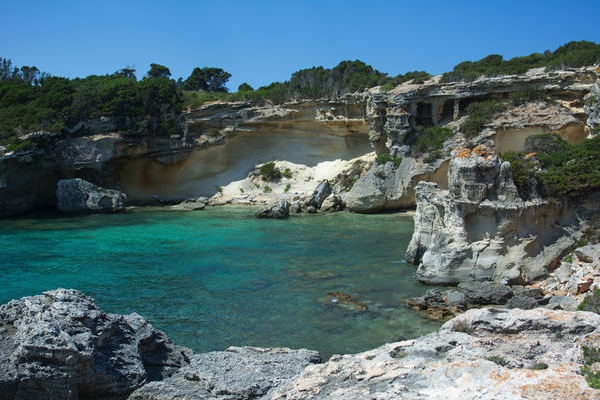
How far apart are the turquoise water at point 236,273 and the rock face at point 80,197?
3161 millimetres

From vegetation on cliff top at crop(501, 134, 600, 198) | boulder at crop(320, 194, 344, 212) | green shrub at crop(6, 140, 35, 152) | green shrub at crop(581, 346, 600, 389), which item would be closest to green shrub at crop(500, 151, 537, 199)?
vegetation on cliff top at crop(501, 134, 600, 198)

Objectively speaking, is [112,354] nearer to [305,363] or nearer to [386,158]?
[305,363]

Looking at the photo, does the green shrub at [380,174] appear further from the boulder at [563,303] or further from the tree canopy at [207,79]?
the tree canopy at [207,79]

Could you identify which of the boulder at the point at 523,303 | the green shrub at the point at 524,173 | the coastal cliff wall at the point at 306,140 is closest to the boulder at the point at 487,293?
the boulder at the point at 523,303

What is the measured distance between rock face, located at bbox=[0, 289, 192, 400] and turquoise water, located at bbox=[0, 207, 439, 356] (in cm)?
354

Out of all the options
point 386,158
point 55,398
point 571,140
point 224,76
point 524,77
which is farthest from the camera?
point 224,76

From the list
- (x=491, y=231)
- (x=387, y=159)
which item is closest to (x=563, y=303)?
(x=491, y=231)

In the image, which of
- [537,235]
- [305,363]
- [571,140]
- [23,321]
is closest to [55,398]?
[23,321]

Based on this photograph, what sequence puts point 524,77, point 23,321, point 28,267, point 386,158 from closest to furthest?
point 23,321
point 28,267
point 524,77
point 386,158

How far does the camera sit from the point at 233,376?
6.73m

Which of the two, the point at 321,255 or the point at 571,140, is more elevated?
the point at 571,140

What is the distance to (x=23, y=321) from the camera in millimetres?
6914

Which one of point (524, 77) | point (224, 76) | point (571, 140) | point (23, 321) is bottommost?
point (23, 321)

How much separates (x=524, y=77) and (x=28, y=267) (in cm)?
2944
